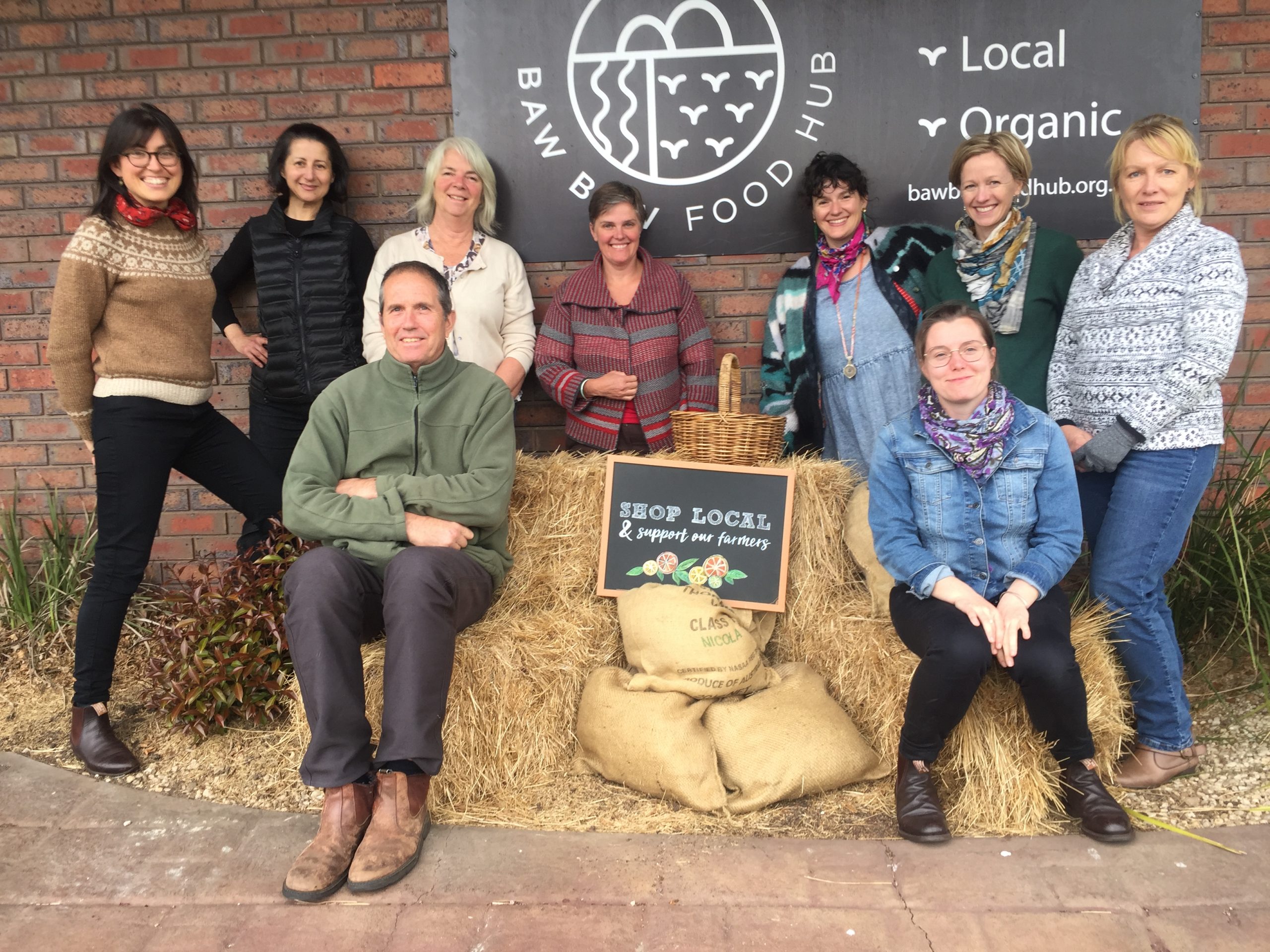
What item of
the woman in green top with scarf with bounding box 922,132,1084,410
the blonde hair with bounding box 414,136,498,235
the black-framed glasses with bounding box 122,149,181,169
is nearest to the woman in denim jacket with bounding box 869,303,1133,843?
the woman in green top with scarf with bounding box 922,132,1084,410

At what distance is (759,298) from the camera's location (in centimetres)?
384

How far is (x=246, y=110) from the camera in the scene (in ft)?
12.7

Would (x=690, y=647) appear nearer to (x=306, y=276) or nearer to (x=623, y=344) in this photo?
(x=623, y=344)

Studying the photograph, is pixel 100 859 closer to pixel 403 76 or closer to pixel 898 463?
pixel 898 463

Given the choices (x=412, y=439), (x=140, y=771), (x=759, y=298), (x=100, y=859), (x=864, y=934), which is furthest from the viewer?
(x=759, y=298)

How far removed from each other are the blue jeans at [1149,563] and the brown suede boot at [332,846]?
2.15 metres

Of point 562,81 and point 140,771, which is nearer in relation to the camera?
point 140,771

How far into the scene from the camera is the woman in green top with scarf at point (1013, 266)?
2.94 metres

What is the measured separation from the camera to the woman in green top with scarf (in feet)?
9.65

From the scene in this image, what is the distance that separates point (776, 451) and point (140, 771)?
2.28 meters

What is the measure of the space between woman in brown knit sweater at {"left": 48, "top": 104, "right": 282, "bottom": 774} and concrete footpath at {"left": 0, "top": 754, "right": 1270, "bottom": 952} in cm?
59

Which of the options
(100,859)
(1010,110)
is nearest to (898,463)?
(1010,110)

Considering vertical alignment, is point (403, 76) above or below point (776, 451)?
above

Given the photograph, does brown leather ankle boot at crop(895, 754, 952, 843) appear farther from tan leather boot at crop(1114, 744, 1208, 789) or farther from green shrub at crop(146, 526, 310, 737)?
green shrub at crop(146, 526, 310, 737)
